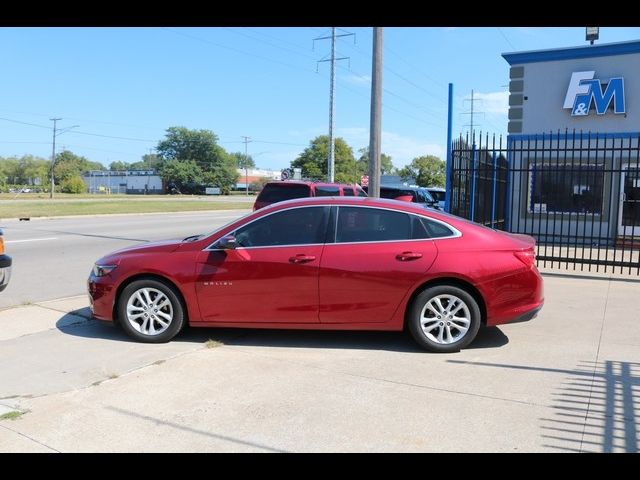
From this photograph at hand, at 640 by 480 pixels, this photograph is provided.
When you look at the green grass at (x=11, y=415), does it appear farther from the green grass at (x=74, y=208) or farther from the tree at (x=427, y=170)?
the tree at (x=427, y=170)

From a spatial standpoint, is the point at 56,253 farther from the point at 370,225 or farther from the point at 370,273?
the point at 370,273

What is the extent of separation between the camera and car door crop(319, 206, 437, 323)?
18.0ft

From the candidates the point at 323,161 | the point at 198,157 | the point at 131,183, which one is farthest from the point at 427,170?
the point at 131,183

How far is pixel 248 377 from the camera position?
191 inches

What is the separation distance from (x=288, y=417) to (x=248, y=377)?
92cm

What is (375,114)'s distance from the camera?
1048 cm

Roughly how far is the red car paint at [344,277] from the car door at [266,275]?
0.03 ft

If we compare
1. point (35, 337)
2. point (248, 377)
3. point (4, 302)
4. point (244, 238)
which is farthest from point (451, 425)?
point (4, 302)

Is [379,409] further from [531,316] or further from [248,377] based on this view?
[531,316]

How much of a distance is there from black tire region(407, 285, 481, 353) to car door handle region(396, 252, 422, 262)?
343 mm

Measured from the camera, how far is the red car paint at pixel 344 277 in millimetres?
5504

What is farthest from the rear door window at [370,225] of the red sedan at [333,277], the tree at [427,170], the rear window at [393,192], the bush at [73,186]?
the bush at [73,186]

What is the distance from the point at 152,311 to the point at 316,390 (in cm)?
219
